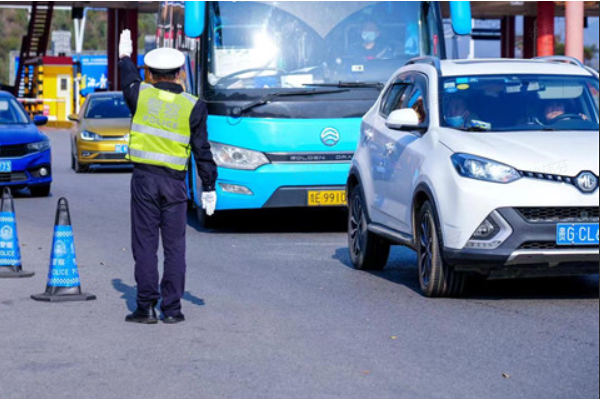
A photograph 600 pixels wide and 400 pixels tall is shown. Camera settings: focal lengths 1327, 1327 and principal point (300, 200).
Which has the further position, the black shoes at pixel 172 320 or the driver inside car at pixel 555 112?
the driver inside car at pixel 555 112

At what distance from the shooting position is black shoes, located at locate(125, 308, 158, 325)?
28.7ft

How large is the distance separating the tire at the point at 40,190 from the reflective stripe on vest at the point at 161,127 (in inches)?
476

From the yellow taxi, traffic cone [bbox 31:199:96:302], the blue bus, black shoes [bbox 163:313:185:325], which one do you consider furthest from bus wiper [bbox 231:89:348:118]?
the yellow taxi

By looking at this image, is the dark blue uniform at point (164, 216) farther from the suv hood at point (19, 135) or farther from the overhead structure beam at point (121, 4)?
the overhead structure beam at point (121, 4)

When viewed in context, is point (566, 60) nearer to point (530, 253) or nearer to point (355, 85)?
point (530, 253)

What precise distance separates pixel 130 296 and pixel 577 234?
133 inches

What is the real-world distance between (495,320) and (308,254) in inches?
169

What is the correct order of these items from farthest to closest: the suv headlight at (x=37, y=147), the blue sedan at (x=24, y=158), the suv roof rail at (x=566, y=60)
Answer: the suv headlight at (x=37, y=147)
the blue sedan at (x=24, y=158)
the suv roof rail at (x=566, y=60)

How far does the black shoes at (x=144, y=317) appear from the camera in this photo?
8734 mm

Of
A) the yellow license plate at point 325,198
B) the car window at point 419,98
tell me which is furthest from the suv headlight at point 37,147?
the car window at point 419,98

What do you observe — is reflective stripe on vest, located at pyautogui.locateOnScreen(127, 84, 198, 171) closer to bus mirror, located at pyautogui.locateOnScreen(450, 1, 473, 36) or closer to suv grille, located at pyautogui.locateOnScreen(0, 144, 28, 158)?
bus mirror, located at pyautogui.locateOnScreen(450, 1, 473, 36)

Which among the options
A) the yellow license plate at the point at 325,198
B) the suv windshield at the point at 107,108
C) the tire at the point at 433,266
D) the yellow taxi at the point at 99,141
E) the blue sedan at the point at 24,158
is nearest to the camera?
the tire at the point at 433,266

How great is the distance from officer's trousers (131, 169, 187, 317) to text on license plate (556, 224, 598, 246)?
2.55 metres

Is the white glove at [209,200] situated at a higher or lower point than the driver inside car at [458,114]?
lower
